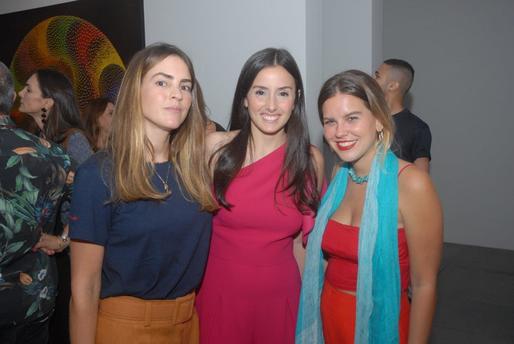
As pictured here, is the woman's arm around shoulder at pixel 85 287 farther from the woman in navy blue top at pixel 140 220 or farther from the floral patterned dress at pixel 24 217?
the floral patterned dress at pixel 24 217

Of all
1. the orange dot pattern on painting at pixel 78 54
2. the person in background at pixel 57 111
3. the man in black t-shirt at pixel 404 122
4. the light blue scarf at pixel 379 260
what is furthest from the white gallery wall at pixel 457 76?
the light blue scarf at pixel 379 260

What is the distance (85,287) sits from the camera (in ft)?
4.15

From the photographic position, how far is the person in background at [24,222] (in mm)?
1387

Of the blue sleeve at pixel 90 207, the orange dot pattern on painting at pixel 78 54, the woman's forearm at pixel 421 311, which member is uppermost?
the orange dot pattern on painting at pixel 78 54

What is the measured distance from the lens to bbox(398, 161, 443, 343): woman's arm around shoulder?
55.6 inches

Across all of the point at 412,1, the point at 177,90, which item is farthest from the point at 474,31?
the point at 177,90

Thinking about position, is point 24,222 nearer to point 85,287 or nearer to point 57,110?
point 85,287

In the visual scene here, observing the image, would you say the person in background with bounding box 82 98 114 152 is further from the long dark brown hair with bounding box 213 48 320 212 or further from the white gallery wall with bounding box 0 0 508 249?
→ the long dark brown hair with bounding box 213 48 320 212

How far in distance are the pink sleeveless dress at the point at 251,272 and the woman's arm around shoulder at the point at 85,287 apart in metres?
0.52

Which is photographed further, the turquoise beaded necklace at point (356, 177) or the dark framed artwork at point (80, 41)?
the dark framed artwork at point (80, 41)

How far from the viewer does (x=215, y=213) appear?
5.65ft

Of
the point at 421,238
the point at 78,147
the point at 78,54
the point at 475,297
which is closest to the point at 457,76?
the point at 475,297

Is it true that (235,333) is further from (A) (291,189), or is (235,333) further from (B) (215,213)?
(A) (291,189)

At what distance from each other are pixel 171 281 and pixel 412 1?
506 centimetres
